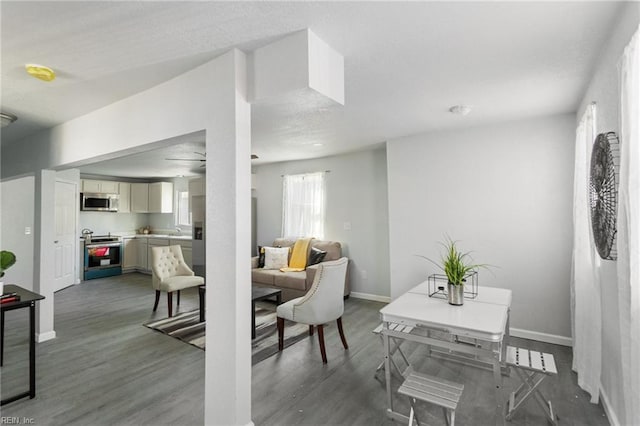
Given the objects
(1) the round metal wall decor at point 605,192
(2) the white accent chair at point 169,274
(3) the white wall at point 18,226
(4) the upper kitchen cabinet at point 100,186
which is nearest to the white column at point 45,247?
(2) the white accent chair at point 169,274

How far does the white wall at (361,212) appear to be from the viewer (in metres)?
4.98

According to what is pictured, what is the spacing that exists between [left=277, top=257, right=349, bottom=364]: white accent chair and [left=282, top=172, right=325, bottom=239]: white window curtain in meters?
2.55

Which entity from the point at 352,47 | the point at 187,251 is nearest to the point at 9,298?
the point at 352,47

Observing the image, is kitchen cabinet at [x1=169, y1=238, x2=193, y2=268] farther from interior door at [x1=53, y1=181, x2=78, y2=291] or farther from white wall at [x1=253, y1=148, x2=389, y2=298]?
white wall at [x1=253, y1=148, x2=389, y2=298]

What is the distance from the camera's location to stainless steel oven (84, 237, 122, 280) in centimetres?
667

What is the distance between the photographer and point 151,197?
7828 millimetres

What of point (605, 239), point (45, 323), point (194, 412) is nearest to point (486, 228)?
point (605, 239)

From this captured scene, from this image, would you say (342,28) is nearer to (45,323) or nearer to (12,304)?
(12,304)

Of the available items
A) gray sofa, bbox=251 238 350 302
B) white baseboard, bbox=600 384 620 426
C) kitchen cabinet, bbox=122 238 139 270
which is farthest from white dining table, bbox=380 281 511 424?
kitchen cabinet, bbox=122 238 139 270

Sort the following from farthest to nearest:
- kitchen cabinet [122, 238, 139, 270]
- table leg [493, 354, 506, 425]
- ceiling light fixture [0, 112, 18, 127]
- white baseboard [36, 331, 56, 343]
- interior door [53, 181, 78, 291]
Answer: kitchen cabinet [122, 238, 139, 270]
interior door [53, 181, 78, 291]
white baseboard [36, 331, 56, 343]
ceiling light fixture [0, 112, 18, 127]
table leg [493, 354, 506, 425]

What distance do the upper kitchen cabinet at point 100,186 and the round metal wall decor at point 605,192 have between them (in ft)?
28.2

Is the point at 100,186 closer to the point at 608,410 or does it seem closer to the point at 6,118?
the point at 6,118

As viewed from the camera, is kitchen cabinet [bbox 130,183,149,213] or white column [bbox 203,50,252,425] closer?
white column [bbox 203,50,252,425]

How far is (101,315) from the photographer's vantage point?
4.38 meters
